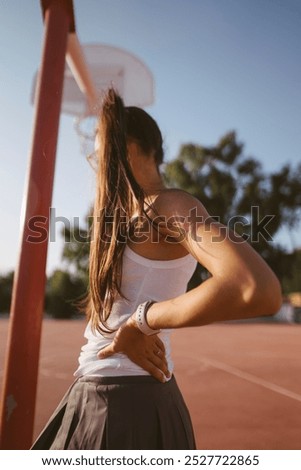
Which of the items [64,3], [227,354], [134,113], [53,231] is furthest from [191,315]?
[227,354]

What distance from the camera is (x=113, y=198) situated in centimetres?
100

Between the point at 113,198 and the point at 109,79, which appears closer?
the point at 113,198

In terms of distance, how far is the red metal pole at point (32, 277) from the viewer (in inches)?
60.6

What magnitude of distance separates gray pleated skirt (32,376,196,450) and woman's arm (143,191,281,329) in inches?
9.1

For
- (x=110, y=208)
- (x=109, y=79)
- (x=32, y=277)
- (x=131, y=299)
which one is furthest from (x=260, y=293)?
(x=109, y=79)

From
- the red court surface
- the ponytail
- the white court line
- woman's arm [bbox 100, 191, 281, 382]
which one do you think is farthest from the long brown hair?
the white court line

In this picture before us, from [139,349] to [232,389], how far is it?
4901 millimetres

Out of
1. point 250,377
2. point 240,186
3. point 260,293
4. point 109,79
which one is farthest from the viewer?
point 240,186

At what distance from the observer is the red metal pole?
1.54 metres

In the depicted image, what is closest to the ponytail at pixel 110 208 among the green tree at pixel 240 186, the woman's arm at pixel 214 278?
the woman's arm at pixel 214 278

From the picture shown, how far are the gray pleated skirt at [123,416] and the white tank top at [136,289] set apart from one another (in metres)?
0.03

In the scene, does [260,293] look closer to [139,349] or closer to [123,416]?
[139,349]

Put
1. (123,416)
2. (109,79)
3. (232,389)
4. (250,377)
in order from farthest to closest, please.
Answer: (250,377) → (232,389) → (109,79) → (123,416)
